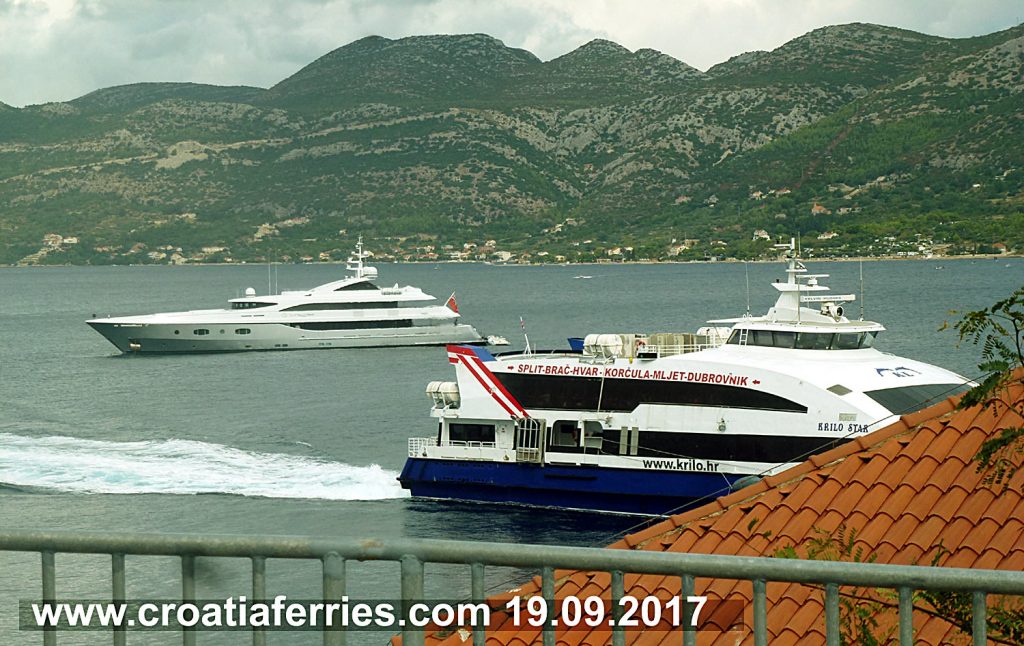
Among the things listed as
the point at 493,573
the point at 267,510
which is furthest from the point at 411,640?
the point at 267,510

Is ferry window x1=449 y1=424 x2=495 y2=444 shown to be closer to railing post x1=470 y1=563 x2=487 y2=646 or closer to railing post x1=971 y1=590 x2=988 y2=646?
railing post x1=470 y1=563 x2=487 y2=646

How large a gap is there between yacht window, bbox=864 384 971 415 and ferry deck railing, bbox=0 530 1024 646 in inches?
1043

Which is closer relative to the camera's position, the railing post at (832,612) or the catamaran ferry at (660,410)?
the railing post at (832,612)

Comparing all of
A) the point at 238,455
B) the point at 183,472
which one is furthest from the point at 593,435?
the point at 238,455

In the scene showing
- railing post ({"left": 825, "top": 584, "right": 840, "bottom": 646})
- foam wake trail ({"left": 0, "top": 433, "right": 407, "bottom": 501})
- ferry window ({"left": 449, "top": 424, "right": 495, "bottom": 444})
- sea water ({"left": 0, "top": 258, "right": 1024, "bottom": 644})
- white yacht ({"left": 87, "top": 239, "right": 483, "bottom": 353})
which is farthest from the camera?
white yacht ({"left": 87, "top": 239, "right": 483, "bottom": 353})

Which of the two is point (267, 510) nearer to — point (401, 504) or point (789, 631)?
point (401, 504)

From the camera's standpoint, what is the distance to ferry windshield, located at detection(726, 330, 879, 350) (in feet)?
110

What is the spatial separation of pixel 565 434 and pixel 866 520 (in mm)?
24924

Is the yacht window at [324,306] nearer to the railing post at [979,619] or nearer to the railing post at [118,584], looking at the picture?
the railing post at [118,584]

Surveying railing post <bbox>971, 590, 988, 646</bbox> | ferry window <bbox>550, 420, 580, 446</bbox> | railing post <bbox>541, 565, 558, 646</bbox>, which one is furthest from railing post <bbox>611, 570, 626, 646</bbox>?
ferry window <bbox>550, 420, 580, 446</bbox>

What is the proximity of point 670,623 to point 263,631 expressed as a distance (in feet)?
5.59

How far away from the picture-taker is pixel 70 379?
78.4m

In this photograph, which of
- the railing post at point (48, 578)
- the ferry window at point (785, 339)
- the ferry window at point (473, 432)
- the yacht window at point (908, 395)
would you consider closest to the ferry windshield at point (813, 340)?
the ferry window at point (785, 339)

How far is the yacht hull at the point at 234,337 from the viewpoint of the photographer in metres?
89.6
